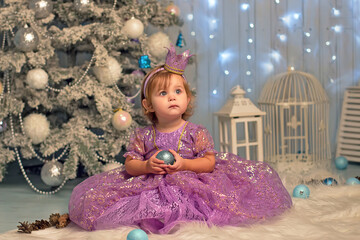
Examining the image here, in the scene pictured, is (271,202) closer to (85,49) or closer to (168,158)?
(168,158)

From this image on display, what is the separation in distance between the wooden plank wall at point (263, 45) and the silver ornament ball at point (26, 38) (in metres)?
1.34

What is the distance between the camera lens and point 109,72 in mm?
2998

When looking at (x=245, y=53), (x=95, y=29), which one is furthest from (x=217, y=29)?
(x=95, y=29)

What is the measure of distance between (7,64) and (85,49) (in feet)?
1.92

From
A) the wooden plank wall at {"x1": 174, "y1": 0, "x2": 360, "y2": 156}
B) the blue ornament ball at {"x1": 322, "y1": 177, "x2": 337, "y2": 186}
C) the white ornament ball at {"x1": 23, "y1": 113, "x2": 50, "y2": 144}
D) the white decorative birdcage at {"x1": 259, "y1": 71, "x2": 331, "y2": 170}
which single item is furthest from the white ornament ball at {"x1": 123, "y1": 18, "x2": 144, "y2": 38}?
the blue ornament ball at {"x1": 322, "y1": 177, "x2": 337, "y2": 186}

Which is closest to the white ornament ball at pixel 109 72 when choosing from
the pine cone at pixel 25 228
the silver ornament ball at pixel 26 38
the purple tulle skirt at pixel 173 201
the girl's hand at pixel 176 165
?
the silver ornament ball at pixel 26 38

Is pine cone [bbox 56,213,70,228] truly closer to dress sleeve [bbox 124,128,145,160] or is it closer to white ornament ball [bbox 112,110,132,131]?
dress sleeve [bbox 124,128,145,160]

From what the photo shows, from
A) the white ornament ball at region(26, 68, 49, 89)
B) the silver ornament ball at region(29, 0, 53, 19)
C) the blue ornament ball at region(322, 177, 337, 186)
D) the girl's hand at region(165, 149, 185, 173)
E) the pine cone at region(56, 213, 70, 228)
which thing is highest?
the silver ornament ball at region(29, 0, 53, 19)

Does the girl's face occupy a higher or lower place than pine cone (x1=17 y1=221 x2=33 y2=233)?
higher

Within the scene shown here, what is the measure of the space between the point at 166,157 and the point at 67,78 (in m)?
1.30

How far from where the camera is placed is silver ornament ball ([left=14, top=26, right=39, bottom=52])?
277 cm

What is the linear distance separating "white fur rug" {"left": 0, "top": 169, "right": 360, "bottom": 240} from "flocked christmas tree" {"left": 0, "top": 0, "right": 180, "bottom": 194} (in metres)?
0.85

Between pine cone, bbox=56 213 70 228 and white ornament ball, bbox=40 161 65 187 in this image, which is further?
white ornament ball, bbox=40 161 65 187

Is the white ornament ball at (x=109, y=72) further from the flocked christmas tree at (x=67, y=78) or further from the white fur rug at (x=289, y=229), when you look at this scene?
the white fur rug at (x=289, y=229)
